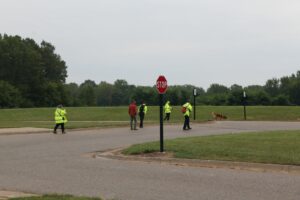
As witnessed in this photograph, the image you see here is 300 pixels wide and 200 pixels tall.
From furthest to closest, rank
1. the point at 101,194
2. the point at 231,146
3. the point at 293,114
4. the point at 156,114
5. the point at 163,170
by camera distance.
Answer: the point at 156,114, the point at 293,114, the point at 231,146, the point at 163,170, the point at 101,194

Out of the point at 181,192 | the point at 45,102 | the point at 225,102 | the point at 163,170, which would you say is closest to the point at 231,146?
the point at 163,170

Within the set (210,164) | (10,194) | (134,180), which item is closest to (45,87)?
(210,164)

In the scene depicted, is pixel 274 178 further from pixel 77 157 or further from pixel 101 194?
pixel 77 157

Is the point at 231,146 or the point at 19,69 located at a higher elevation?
the point at 19,69

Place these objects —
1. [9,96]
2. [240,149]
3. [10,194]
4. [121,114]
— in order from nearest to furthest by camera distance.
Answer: [10,194]
[240,149]
[121,114]
[9,96]

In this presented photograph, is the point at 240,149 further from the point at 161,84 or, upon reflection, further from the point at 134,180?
the point at 134,180

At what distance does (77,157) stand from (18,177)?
4.19 m

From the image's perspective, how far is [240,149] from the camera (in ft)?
49.2

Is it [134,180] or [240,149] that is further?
[240,149]

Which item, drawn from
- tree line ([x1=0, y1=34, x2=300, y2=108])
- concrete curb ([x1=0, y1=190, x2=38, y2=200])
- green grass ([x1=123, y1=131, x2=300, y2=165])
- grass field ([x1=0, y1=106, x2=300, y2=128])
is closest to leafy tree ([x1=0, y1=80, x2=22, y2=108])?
tree line ([x1=0, y1=34, x2=300, y2=108])

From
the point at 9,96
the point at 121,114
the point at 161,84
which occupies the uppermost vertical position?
the point at 9,96

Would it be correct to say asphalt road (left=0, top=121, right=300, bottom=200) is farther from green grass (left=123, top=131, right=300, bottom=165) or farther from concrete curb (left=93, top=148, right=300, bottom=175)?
green grass (left=123, top=131, right=300, bottom=165)

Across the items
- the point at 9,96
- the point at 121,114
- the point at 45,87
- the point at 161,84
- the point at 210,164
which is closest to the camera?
the point at 210,164

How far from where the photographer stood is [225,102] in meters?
118
